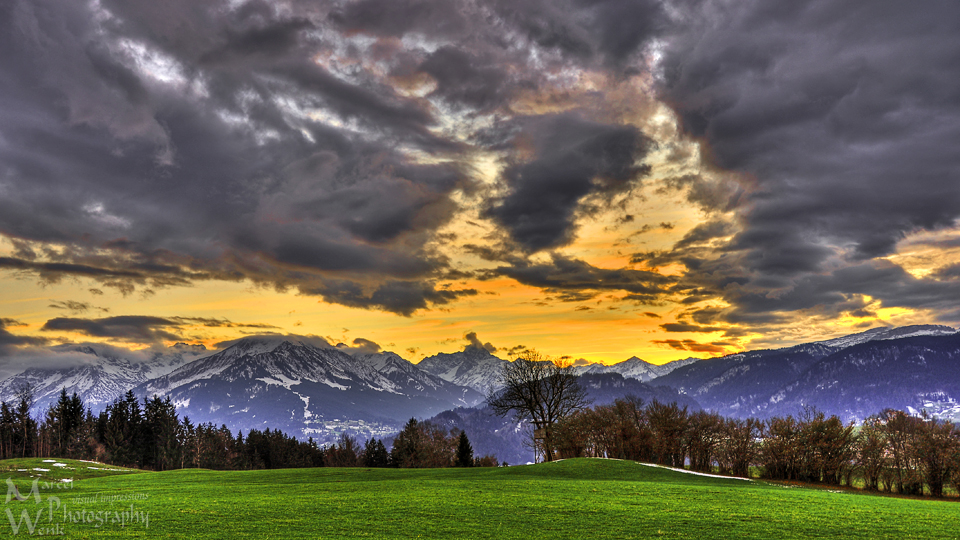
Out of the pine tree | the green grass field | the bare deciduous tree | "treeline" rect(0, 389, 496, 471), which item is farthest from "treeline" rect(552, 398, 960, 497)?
"treeline" rect(0, 389, 496, 471)

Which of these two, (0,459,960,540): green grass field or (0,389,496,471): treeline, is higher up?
(0,459,960,540): green grass field

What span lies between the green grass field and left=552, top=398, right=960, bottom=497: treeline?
1997 cm

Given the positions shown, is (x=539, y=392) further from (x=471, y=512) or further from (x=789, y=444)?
(x=471, y=512)

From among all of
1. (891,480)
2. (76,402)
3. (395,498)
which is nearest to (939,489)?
(891,480)

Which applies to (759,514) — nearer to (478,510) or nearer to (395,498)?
(478,510)

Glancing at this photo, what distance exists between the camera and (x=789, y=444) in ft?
178

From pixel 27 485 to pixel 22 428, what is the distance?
338ft

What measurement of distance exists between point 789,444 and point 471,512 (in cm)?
4563

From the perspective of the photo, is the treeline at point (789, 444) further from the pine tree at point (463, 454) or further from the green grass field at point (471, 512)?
the pine tree at point (463, 454)

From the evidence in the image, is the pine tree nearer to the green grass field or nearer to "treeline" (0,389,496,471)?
"treeline" (0,389,496,471)

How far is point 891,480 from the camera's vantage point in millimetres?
48906

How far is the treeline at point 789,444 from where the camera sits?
158 ft

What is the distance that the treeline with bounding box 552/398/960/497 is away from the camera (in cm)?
4803

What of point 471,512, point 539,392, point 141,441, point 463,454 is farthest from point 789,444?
point 141,441
